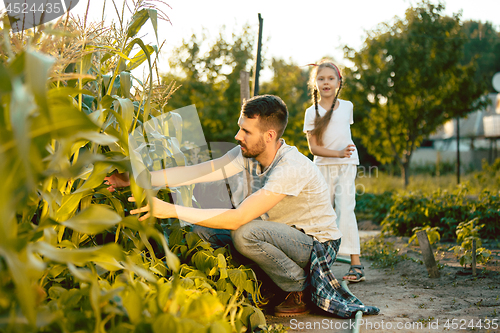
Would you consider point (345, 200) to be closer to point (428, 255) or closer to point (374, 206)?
point (428, 255)

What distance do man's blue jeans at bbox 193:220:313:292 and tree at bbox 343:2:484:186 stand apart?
649cm

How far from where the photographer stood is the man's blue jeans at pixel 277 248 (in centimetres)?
186

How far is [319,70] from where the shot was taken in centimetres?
305

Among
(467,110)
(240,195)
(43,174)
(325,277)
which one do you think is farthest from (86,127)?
(467,110)

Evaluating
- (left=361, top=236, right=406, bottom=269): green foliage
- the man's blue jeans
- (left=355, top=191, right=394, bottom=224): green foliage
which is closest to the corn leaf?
the man's blue jeans

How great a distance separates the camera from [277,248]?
1.93 m

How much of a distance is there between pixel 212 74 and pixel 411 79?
13.5 ft

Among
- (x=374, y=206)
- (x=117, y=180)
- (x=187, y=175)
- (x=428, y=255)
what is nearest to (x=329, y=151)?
(x=428, y=255)

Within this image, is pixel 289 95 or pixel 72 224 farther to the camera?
pixel 289 95

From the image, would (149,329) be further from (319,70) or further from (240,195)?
(319,70)

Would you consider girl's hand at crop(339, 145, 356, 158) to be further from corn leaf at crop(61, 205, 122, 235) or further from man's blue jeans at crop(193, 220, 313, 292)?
corn leaf at crop(61, 205, 122, 235)

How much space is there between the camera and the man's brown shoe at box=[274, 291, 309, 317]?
1.95 metres

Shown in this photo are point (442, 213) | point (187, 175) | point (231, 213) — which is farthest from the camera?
point (442, 213)

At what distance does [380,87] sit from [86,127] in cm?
767
